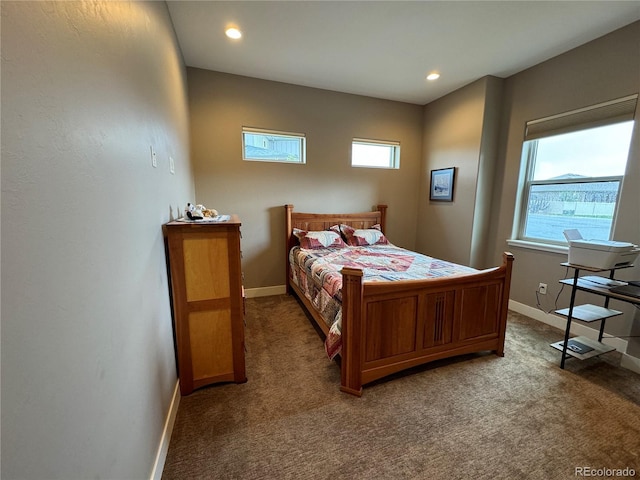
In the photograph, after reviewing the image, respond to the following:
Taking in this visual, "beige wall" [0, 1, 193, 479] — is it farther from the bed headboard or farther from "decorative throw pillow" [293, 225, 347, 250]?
the bed headboard

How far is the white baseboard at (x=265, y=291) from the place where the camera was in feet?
11.8

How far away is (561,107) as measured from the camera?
266 centimetres

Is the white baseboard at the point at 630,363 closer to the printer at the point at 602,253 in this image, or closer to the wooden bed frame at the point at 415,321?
the printer at the point at 602,253

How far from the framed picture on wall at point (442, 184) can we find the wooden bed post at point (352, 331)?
8.72 feet

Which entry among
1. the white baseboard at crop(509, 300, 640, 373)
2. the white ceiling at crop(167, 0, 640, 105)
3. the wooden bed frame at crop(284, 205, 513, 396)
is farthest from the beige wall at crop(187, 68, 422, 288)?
the white baseboard at crop(509, 300, 640, 373)

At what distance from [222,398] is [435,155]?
3934 mm

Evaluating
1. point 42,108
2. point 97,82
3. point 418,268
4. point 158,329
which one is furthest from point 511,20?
point 158,329

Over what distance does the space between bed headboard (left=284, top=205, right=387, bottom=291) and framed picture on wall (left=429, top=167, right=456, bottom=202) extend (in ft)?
2.45

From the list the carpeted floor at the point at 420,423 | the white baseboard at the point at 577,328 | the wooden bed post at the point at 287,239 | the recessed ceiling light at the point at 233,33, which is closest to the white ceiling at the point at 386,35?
the recessed ceiling light at the point at 233,33

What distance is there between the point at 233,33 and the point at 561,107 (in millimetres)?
3257

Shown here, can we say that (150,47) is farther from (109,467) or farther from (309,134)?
(309,134)

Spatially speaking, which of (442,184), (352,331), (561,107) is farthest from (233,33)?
(561,107)

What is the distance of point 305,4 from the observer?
2.02 m

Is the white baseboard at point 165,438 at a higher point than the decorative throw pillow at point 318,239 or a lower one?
lower
